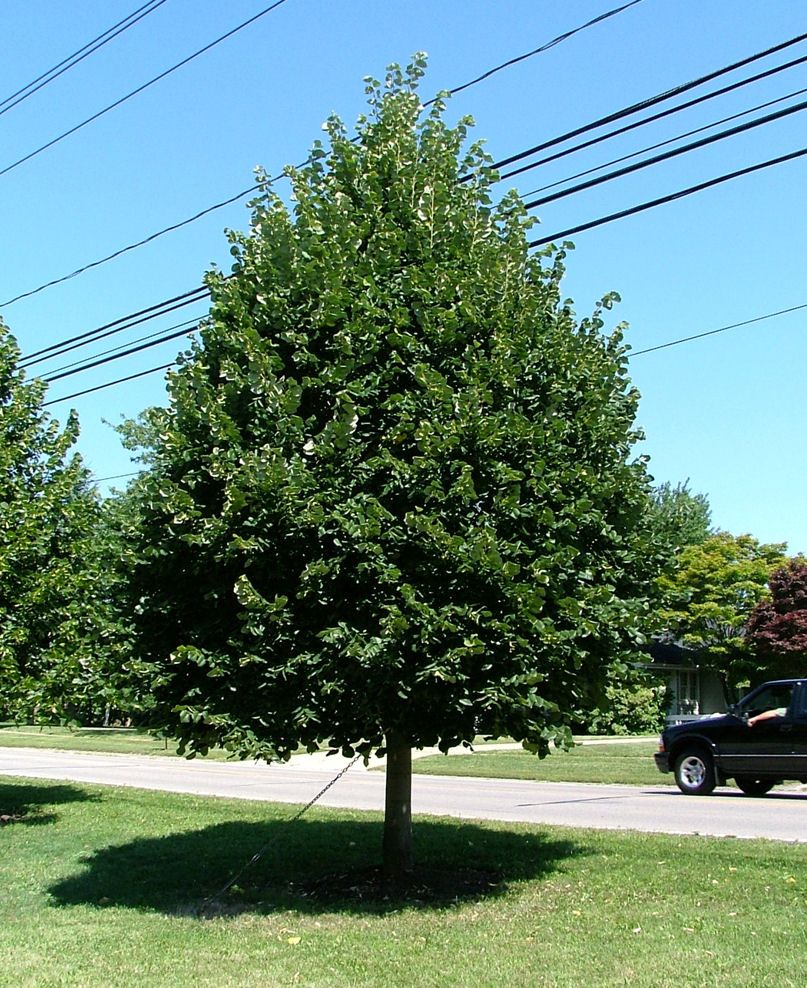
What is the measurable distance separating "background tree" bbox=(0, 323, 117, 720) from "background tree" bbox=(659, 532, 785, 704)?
30.5 metres

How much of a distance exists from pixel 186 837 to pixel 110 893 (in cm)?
308

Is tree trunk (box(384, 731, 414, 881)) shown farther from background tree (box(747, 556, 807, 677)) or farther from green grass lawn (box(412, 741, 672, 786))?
background tree (box(747, 556, 807, 677))

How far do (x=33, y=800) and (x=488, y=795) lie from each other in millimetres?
7243

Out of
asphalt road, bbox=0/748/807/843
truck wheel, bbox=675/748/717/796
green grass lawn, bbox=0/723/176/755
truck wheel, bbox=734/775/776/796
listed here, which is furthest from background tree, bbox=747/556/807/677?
truck wheel, bbox=675/748/717/796

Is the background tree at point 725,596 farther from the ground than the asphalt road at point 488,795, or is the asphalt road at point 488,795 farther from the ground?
the background tree at point 725,596

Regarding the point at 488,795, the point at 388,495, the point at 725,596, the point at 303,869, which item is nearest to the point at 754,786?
the point at 488,795

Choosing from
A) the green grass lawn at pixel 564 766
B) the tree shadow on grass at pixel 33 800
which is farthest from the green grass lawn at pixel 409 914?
the green grass lawn at pixel 564 766

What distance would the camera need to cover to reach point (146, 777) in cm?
2145

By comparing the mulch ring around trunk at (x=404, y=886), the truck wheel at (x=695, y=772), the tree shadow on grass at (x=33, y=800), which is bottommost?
the tree shadow on grass at (x=33, y=800)

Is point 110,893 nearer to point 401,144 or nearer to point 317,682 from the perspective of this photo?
point 317,682

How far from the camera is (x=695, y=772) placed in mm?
16531

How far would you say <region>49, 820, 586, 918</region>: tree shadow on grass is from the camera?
26.7 ft

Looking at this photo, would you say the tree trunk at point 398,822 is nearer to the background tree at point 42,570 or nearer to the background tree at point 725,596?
the background tree at point 42,570

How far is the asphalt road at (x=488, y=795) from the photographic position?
42.1 ft
